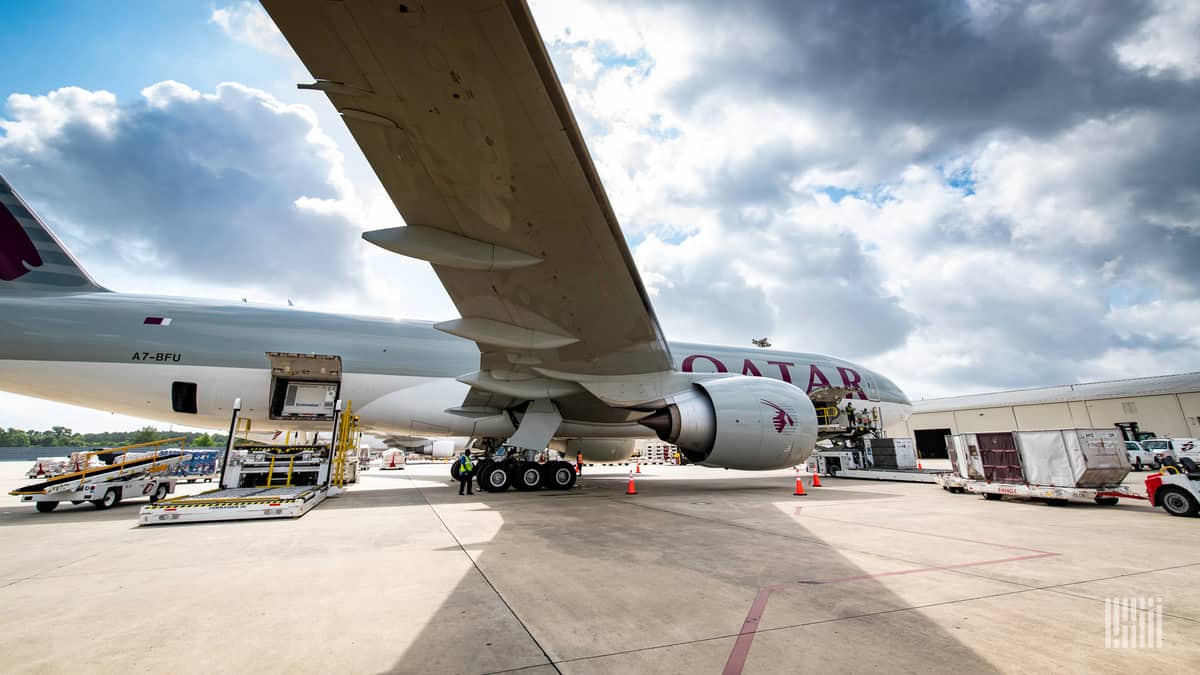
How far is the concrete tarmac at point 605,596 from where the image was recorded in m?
2.05

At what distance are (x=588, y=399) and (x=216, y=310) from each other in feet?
26.7

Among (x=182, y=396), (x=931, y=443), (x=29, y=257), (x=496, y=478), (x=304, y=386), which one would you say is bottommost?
(x=496, y=478)

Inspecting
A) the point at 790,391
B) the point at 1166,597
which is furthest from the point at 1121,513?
the point at 1166,597

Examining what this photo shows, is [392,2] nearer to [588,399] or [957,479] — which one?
[588,399]

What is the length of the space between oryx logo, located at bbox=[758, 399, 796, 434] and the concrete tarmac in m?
2.65

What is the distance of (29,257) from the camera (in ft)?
29.7

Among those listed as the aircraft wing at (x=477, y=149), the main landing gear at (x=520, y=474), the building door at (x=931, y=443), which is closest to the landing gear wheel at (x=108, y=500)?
the main landing gear at (x=520, y=474)

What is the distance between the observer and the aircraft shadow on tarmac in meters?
2.02

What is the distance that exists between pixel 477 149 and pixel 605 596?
3428 mm

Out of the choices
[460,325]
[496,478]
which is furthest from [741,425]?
[496,478]

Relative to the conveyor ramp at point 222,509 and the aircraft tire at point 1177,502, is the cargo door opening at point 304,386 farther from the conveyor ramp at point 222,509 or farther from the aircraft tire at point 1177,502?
the aircraft tire at point 1177,502

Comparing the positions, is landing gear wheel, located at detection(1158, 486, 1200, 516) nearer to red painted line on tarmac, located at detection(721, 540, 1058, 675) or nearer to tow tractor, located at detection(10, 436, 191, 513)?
red painted line on tarmac, located at detection(721, 540, 1058, 675)

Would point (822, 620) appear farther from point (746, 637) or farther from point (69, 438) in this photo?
point (69, 438)

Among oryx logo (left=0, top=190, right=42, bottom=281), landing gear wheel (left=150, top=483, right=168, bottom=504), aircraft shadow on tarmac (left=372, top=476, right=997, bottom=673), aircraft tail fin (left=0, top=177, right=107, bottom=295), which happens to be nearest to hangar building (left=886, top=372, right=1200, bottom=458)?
aircraft shadow on tarmac (left=372, top=476, right=997, bottom=673)
